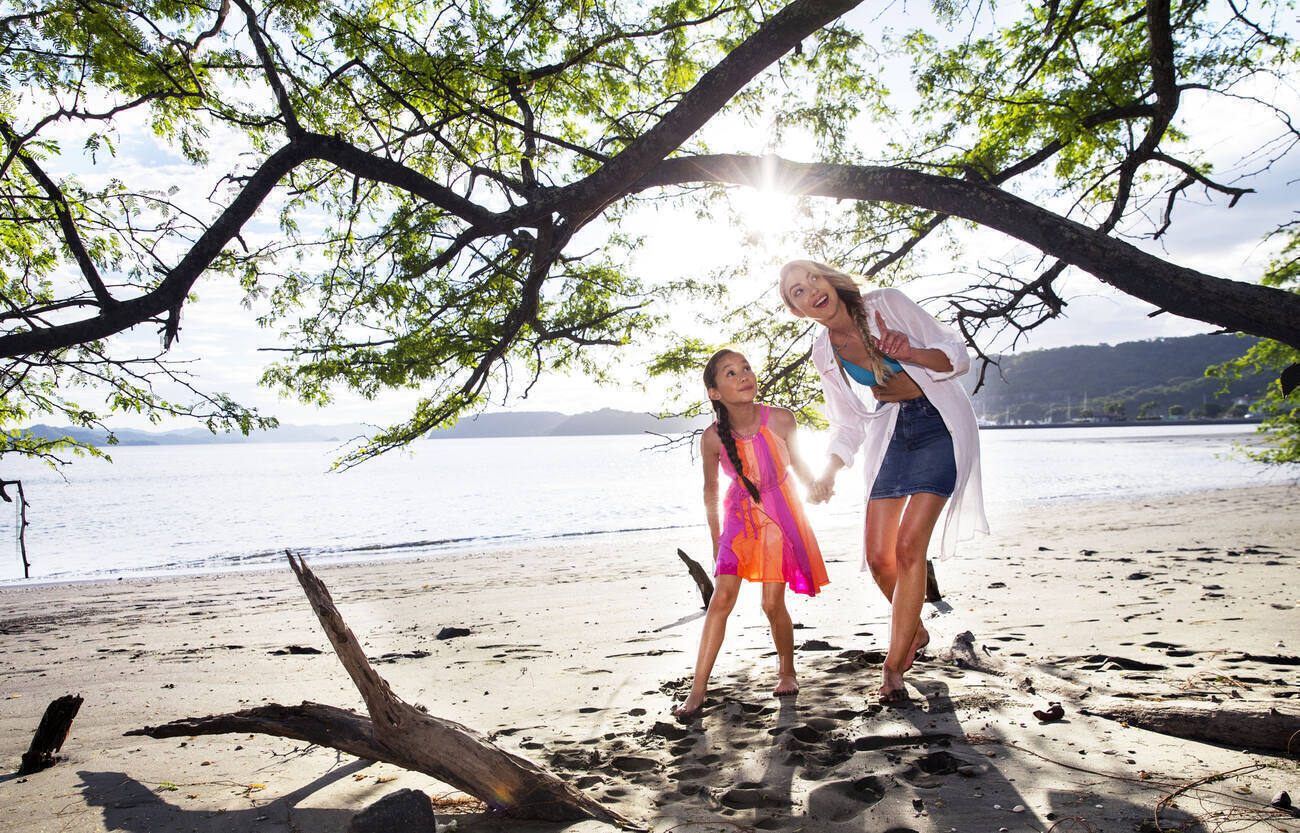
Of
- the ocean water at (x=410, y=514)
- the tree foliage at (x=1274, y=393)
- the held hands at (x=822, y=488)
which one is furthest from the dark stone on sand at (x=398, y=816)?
the tree foliage at (x=1274, y=393)

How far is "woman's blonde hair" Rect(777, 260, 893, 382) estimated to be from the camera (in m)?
3.64

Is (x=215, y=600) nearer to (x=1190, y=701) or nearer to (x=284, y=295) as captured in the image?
(x=284, y=295)

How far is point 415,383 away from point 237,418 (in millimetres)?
1552

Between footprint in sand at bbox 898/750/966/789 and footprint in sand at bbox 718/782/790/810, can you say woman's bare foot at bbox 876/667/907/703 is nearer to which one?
footprint in sand at bbox 898/750/966/789

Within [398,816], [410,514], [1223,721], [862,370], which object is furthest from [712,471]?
[410,514]

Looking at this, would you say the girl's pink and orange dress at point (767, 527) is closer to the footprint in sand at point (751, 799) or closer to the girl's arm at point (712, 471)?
the girl's arm at point (712, 471)

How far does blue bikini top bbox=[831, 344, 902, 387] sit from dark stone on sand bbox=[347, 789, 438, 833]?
281 cm

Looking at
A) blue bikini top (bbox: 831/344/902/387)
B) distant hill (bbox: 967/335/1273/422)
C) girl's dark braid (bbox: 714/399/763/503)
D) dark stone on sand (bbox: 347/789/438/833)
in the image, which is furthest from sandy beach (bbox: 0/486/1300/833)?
distant hill (bbox: 967/335/1273/422)

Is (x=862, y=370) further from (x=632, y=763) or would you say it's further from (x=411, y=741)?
(x=411, y=741)

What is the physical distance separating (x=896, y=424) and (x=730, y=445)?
89cm

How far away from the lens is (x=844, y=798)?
245 cm

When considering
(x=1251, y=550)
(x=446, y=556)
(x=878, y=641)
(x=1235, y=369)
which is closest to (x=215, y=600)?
(x=446, y=556)

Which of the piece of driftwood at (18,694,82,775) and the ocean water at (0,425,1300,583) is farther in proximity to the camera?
the ocean water at (0,425,1300,583)

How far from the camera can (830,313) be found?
3.73 m
